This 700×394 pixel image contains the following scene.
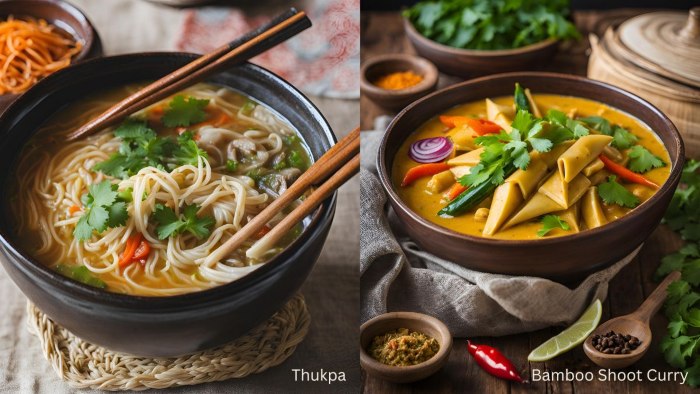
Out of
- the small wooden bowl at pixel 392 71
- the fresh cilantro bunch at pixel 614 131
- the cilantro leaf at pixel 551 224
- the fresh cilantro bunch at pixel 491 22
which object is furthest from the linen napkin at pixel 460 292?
the fresh cilantro bunch at pixel 491 22

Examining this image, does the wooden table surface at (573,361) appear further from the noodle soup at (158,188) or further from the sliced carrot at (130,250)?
the sliced carrot at (130,250)

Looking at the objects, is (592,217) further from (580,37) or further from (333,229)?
(580,37)

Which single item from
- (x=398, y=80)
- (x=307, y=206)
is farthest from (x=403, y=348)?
(x=398, y=80)

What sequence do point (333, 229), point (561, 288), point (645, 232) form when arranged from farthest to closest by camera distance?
point (333, 229)
point (645, 232)
point (561, 288)

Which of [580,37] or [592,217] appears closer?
[592,217]

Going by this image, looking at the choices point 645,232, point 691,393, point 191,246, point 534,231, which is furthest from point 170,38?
point 691,393

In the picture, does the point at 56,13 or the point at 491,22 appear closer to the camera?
the point at 56,13

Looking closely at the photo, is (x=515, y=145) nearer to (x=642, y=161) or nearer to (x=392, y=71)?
(x=642, y=161)
